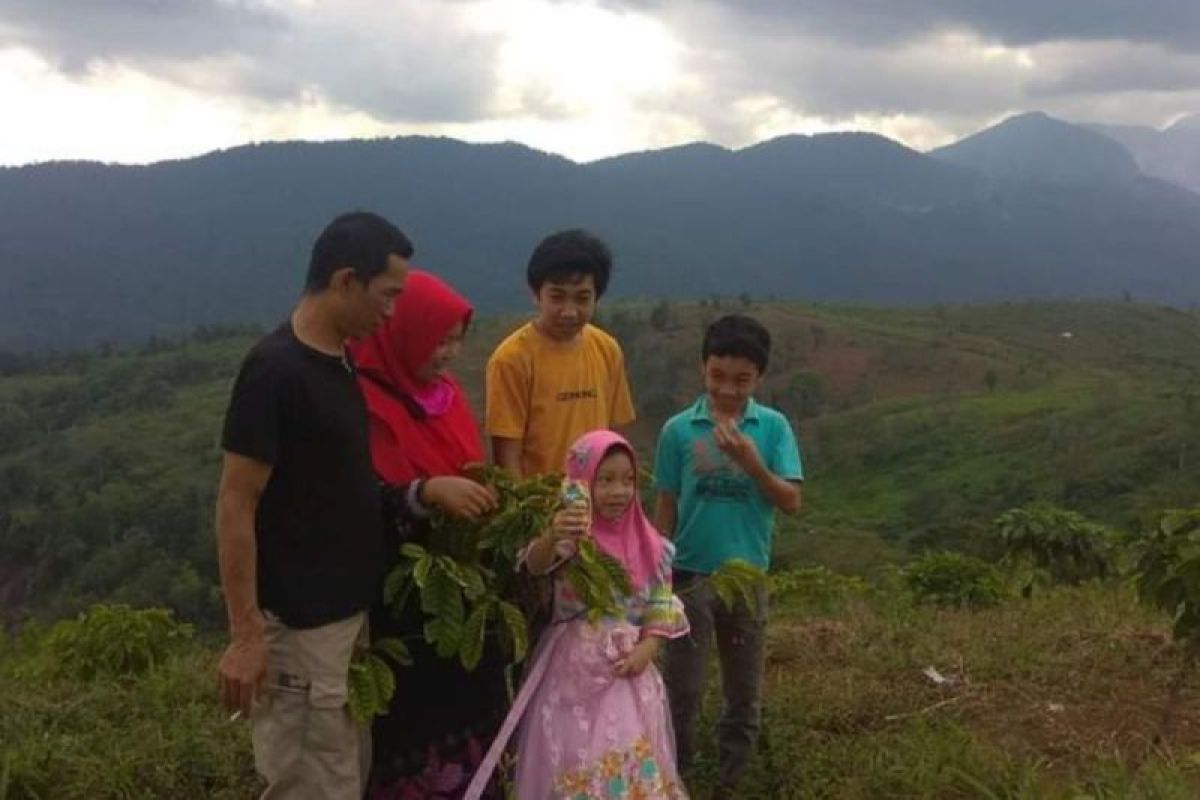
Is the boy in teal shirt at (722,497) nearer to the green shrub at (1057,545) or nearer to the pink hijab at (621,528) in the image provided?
the pink hijab at (621,528)

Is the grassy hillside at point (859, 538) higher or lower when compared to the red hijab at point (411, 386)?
lower

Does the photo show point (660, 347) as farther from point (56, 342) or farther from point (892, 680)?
point (56, 342)

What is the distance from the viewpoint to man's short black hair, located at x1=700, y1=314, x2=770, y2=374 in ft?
11.2

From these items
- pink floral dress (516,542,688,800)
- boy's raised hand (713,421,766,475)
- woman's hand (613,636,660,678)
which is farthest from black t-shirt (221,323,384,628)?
boy's raised hand (713,421,766,475)

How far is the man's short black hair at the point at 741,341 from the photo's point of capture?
11.2 feet

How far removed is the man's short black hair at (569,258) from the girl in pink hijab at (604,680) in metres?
0.50

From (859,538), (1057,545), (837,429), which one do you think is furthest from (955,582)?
(837,429)

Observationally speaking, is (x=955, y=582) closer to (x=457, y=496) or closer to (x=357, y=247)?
(x=457, y=496)

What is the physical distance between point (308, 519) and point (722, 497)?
53.1 inches

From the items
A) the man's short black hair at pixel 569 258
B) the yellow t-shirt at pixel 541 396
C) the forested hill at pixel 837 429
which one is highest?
the man's short black hair at pixel 569 258

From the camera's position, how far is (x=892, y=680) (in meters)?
4.75

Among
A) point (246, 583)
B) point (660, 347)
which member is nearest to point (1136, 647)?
point (246, 583)

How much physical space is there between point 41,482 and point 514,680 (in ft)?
192

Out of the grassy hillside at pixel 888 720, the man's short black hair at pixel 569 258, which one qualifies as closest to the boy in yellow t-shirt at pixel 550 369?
the man's short black hair at pixel 569 258
